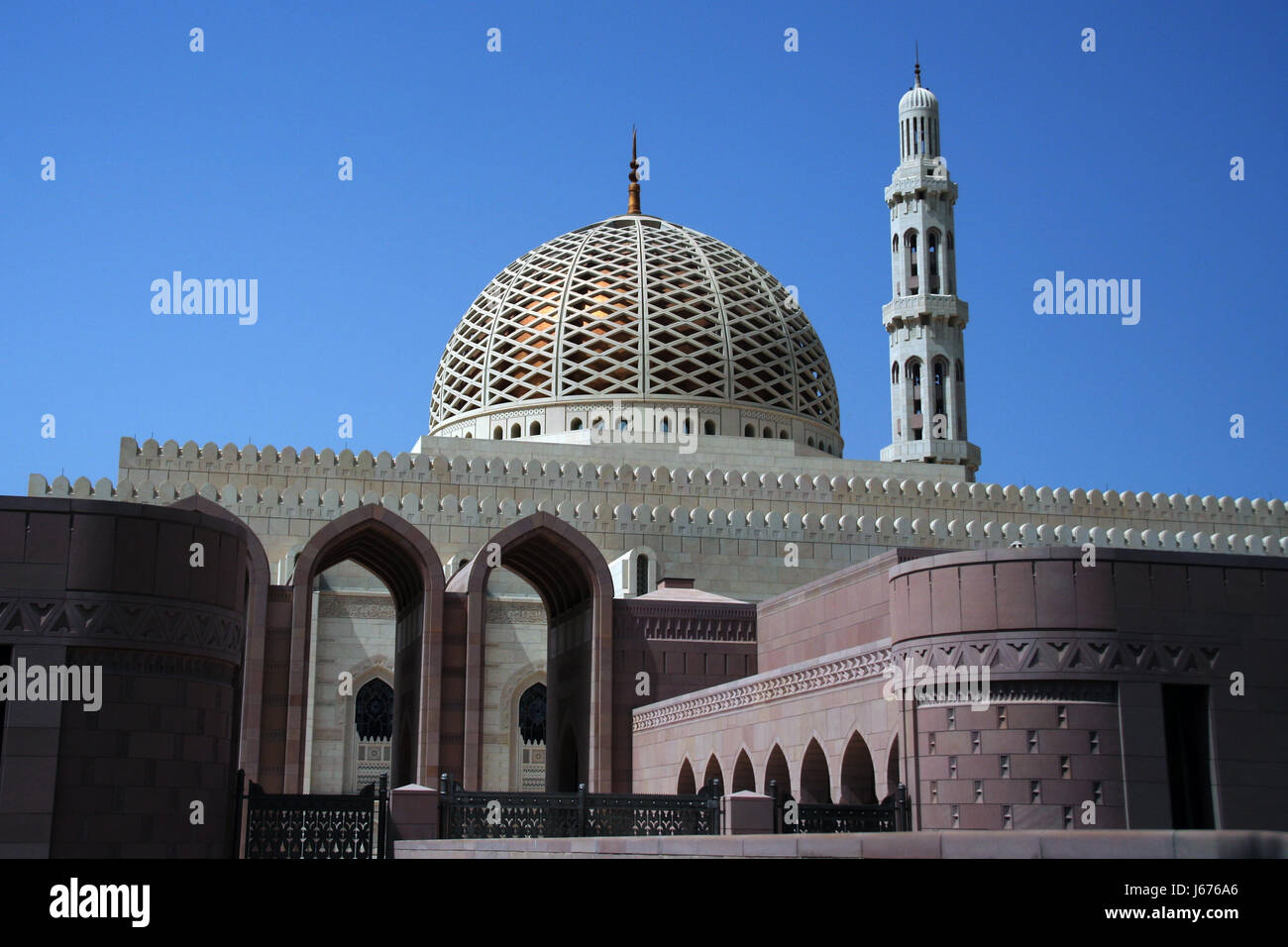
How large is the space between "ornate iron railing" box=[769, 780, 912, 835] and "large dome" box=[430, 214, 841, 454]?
21146 millimetres

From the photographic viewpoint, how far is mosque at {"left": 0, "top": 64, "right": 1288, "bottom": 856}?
11.5 m

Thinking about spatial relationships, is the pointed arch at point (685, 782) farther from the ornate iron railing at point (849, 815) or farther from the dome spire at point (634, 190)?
the dome spire at point (634, 190)

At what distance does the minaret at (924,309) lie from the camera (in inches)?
1398

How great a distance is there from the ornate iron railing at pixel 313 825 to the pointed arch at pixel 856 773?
490 cm

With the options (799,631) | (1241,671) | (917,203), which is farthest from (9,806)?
(917,203)

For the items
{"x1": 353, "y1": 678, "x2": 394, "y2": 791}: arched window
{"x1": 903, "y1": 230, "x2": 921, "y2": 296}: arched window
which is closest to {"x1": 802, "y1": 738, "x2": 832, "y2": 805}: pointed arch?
{"x1": 353, "y1": 678, "x2": 394, "y2": 791}: arched window

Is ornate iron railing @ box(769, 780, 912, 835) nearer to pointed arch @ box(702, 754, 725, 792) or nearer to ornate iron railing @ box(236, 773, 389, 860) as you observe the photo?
ornate iron railing @ box(236, 773, 389, 860)

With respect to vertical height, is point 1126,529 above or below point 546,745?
above
